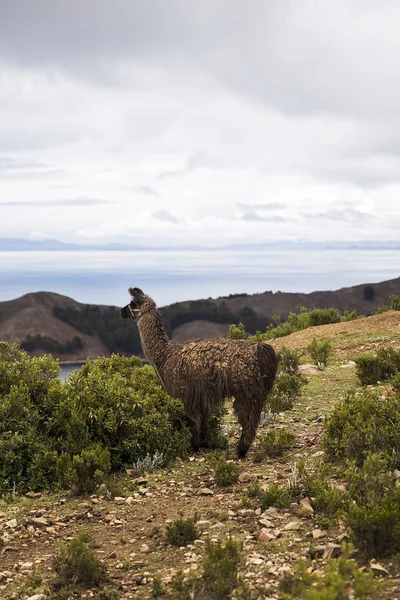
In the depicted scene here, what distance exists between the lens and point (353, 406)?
992 cm

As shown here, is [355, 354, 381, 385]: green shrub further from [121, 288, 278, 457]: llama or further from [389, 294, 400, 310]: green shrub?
[389, 294, 400, 310]: green shrub

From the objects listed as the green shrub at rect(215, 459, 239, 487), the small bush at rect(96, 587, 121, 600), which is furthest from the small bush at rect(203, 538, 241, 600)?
the green shrub at rect(215, 459, 239, 487)

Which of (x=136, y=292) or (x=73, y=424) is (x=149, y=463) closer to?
(x=73, y=424)

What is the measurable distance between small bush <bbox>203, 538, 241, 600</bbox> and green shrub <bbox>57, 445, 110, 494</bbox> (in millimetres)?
3263

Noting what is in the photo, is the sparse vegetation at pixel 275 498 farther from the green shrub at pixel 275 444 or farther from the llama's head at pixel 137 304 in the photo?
the llama's head at pixel 137 304

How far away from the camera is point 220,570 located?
5.37 metres

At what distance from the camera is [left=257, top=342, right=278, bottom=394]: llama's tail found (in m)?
9.88

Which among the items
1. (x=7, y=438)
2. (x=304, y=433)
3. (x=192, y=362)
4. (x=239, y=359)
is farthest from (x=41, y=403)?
(x=304, y=433)

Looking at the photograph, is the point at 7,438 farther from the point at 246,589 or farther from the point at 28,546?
the point at 246,589

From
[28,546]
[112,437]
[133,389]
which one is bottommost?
[28,546]

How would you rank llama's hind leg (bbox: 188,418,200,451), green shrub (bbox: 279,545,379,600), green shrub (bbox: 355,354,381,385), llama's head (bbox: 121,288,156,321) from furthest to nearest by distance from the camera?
1. green shrub (bbox: 355,354,381,385)
2. llama's head (bbox: 121,288,156,321)
3. llama's hind leg (bbox: 188,418,200,451)
4. green shrub (bbox: 279,545,379,600)

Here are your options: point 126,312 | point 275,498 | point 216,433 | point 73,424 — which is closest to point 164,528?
point 275,498

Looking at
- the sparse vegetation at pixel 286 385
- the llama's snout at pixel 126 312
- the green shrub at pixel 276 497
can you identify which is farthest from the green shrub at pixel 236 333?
the green shrub at pixel 276 497

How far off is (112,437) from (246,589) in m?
5.11
